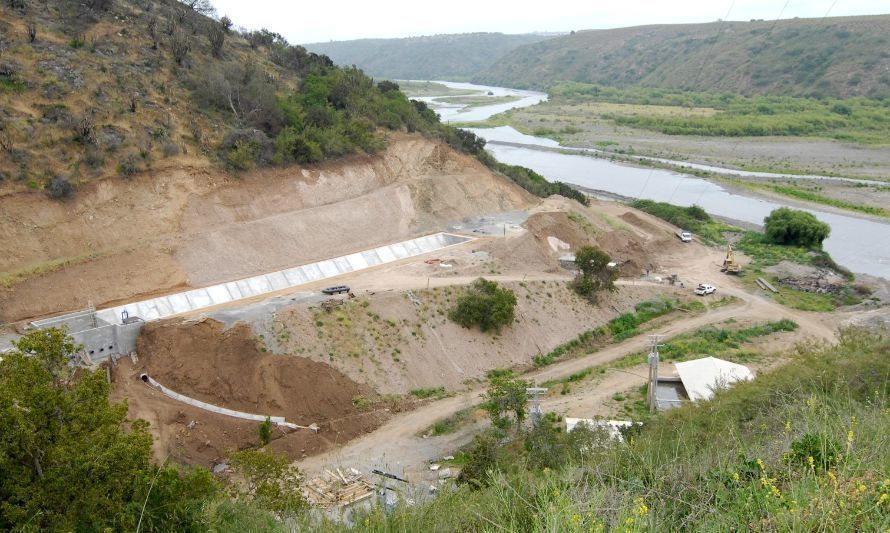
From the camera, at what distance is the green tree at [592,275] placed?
35062 mm

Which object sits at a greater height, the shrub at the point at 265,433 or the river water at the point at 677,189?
the river water at the point at 677,189

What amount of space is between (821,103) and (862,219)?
185 feet

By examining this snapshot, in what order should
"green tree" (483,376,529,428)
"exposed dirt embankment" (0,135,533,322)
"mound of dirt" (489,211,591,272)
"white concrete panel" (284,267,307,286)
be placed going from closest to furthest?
1. "green tree" (483,376,529,428)
2. "exposed dirt embankment" (0,135,533,322)
3. "white concrete panel" (284,267,307,286)
4. "mound of dirt" (489,211,591,272)

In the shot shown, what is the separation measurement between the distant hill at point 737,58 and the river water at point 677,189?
4882 cm

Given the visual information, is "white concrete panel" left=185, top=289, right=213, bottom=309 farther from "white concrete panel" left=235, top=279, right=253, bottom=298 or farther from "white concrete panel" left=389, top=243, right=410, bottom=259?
"white concrete panel" left=389, top=243, right=410, bottom=259

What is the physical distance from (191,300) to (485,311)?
12944 mm

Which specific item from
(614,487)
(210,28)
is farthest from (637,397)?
(210,28)

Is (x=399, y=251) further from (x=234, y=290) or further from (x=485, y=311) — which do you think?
(x=234, y=290)

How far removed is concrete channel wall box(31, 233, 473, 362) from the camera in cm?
2492

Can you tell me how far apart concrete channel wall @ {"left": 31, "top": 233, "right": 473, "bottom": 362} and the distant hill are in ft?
323

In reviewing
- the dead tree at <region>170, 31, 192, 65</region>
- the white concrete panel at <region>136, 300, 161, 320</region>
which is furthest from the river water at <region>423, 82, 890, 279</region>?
the white concrete panel at <region>136, 300, 161, 320</region>

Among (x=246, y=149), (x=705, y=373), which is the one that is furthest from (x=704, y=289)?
(x=246, y=149)

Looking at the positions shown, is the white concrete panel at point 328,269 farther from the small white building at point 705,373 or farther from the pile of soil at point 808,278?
the pile of soil at point 808,278

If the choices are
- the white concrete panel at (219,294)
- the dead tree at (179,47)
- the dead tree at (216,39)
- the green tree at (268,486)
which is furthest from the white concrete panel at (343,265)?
the dead tree at (216,39)
